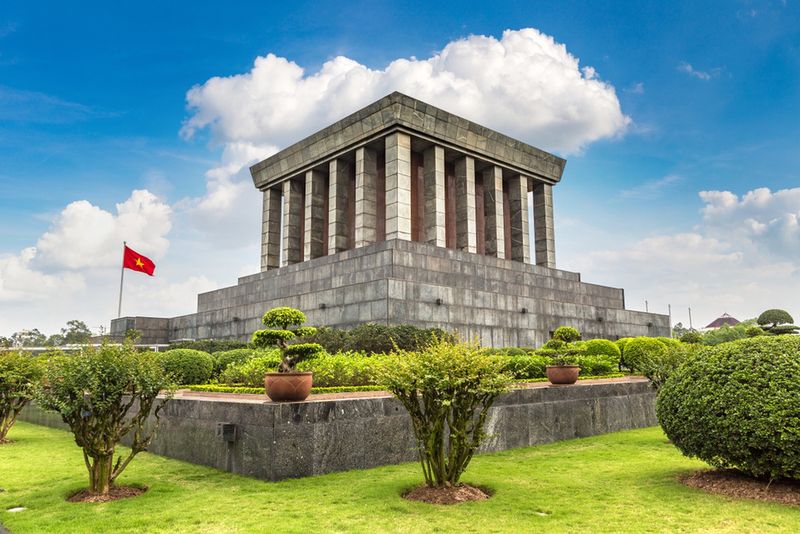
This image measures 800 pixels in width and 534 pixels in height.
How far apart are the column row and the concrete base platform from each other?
3387mm

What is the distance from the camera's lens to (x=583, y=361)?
59.3 ft

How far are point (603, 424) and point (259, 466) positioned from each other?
315 inches

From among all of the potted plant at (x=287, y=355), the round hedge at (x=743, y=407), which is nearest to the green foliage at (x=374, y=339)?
the potted plant at (x=287, y=355)

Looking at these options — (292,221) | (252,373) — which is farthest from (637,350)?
(292,221)

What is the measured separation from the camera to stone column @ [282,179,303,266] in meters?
36.3

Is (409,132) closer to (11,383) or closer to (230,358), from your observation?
(230,358)

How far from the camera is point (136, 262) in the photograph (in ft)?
96.6

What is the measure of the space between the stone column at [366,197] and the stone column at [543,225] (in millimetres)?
12333

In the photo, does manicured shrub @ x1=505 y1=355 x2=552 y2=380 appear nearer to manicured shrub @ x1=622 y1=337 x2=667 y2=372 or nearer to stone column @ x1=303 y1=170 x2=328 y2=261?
manicured shrub @ x1=622 y1=337 x2=667 y2=372

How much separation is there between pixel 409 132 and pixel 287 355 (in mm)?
21619

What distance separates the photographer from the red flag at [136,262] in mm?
29078

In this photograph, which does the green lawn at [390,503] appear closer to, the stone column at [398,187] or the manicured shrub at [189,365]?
the manicured shrub at [189,365]

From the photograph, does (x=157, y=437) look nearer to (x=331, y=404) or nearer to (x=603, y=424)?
(x=331, y=404)

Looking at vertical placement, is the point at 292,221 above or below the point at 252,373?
above
